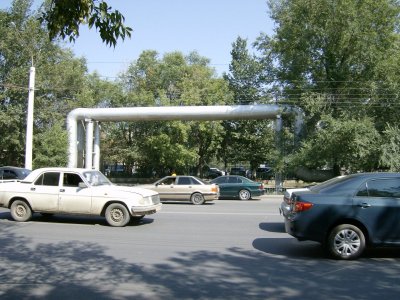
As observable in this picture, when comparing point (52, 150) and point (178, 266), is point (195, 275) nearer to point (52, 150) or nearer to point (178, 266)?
point (178, 266)

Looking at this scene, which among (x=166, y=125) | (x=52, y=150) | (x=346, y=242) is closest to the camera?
(x=346, y=242)

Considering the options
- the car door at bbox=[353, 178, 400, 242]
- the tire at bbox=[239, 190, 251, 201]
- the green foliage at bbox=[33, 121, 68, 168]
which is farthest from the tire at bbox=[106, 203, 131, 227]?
the green foliage at bbox=[33, 121, 68, 168]

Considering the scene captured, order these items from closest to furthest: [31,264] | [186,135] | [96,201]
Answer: [31,264] → [96,201] → [186,135]

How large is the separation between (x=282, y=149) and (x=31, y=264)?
926 inches

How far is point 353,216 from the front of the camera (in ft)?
26.6

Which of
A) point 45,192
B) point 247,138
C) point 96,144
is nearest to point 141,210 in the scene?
point 45,192

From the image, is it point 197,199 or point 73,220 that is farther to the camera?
point 197,199

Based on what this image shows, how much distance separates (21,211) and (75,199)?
194 cm

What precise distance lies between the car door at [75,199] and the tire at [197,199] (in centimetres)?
816

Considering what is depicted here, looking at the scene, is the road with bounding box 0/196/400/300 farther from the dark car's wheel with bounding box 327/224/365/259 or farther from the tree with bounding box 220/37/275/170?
the tree with bounding box 220/37/275/170

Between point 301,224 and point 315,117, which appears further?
point 315,117

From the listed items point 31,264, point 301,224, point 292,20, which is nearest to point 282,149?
point 292,20

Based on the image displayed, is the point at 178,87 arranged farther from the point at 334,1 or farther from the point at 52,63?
the point at 334,1

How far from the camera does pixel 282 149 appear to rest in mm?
29547
